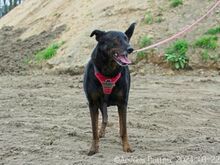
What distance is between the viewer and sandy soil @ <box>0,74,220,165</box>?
20.0ft

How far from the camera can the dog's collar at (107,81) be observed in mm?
6141

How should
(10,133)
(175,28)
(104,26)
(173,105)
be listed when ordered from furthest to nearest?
(104,26) → (175,28) → (173,105) → (10,133)

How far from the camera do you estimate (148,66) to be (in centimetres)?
1409

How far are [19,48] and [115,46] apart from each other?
13421 millimetres

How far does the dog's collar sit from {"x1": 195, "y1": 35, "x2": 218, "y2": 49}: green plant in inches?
323

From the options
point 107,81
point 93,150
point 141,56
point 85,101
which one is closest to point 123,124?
point 93,150

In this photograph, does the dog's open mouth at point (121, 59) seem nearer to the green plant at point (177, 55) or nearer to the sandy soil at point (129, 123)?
the sandy soil at point (129, 123)

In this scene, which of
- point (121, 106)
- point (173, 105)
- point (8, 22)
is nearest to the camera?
point (121, 106)

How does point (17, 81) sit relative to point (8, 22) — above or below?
above

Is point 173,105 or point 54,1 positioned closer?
point 173,105

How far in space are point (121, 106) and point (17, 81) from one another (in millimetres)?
8428

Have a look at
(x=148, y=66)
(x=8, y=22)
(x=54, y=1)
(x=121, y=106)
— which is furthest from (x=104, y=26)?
(x=121, y=106)

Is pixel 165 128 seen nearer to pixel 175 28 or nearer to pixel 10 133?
pixel 10 133

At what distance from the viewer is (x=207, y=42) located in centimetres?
1404
